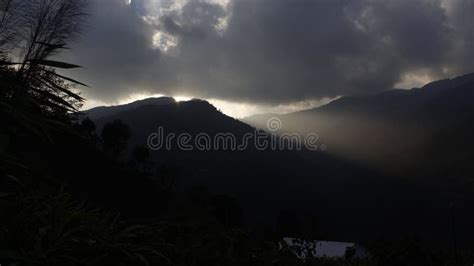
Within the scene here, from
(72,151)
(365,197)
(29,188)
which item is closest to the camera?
(29,188)

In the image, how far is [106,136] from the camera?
65625mm

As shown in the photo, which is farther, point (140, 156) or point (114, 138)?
point (140, 156)

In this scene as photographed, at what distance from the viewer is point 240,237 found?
14.2ft

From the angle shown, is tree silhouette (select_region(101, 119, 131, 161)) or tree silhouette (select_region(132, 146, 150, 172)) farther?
tree silhouette (select_region(132, 146, 150, 172))

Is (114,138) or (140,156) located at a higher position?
(114,138)

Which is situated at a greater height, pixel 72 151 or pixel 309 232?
pixel 72 151

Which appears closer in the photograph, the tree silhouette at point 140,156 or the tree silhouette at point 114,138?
the tree silhouette at point 114,138

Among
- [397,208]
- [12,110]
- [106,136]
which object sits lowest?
[397,208]

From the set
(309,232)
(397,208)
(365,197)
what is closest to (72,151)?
(309,232)

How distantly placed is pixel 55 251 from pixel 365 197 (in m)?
183

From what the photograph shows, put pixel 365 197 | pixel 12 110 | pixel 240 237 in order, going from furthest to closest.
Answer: pixel 365 197 < pixel 240 237 < pixel 12 110

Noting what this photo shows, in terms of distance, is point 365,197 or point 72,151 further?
point 365,197

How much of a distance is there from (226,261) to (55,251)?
1.47 meters

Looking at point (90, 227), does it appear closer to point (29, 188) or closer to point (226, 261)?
point (29, 188)
